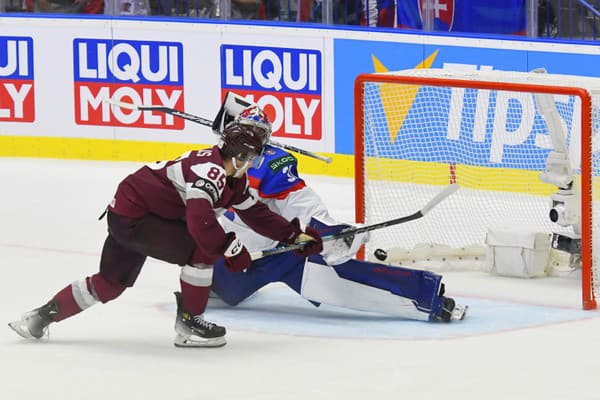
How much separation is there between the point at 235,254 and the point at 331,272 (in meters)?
0.83

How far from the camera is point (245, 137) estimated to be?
5062 millimetres

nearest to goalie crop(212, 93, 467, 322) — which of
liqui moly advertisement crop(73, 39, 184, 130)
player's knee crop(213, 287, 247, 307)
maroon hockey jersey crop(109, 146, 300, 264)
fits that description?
player's knee crop(213, 287, 247, 307)

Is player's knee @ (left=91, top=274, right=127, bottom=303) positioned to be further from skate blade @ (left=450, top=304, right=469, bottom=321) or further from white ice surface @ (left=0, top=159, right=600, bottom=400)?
skate blade @ (left=450, top=304, right=469, bottom=321)

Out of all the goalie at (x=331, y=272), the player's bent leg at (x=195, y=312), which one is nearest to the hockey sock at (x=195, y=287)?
the player's bent leg at (x=195, y=312)

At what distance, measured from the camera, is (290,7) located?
956 centimetres

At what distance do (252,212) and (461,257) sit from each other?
177 cm

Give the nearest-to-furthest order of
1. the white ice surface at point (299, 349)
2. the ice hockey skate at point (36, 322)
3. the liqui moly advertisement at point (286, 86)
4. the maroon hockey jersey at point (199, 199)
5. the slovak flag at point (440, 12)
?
1. the white ice surface at point (299, 349)
2. the maroon hockey jersey at point (199, 199)
3. the ice hockey skate at point (36, 322)
4. the slovak flag at point (440, 12)
5. the liqui moly advertisement at point (286, 86)

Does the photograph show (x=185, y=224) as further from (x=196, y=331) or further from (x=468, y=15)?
(x=468, y=15)

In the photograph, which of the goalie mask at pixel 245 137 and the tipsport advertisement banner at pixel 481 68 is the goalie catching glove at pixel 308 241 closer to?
the goalie mask at pixel 245 137

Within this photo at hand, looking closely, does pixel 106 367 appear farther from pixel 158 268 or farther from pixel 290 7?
pixel 290 7

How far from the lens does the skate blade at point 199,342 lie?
205 inches

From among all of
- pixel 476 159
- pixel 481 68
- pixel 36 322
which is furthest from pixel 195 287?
pixel 481 68

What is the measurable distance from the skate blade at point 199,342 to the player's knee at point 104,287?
Result: 10.4 inches

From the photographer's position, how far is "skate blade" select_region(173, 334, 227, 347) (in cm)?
520
